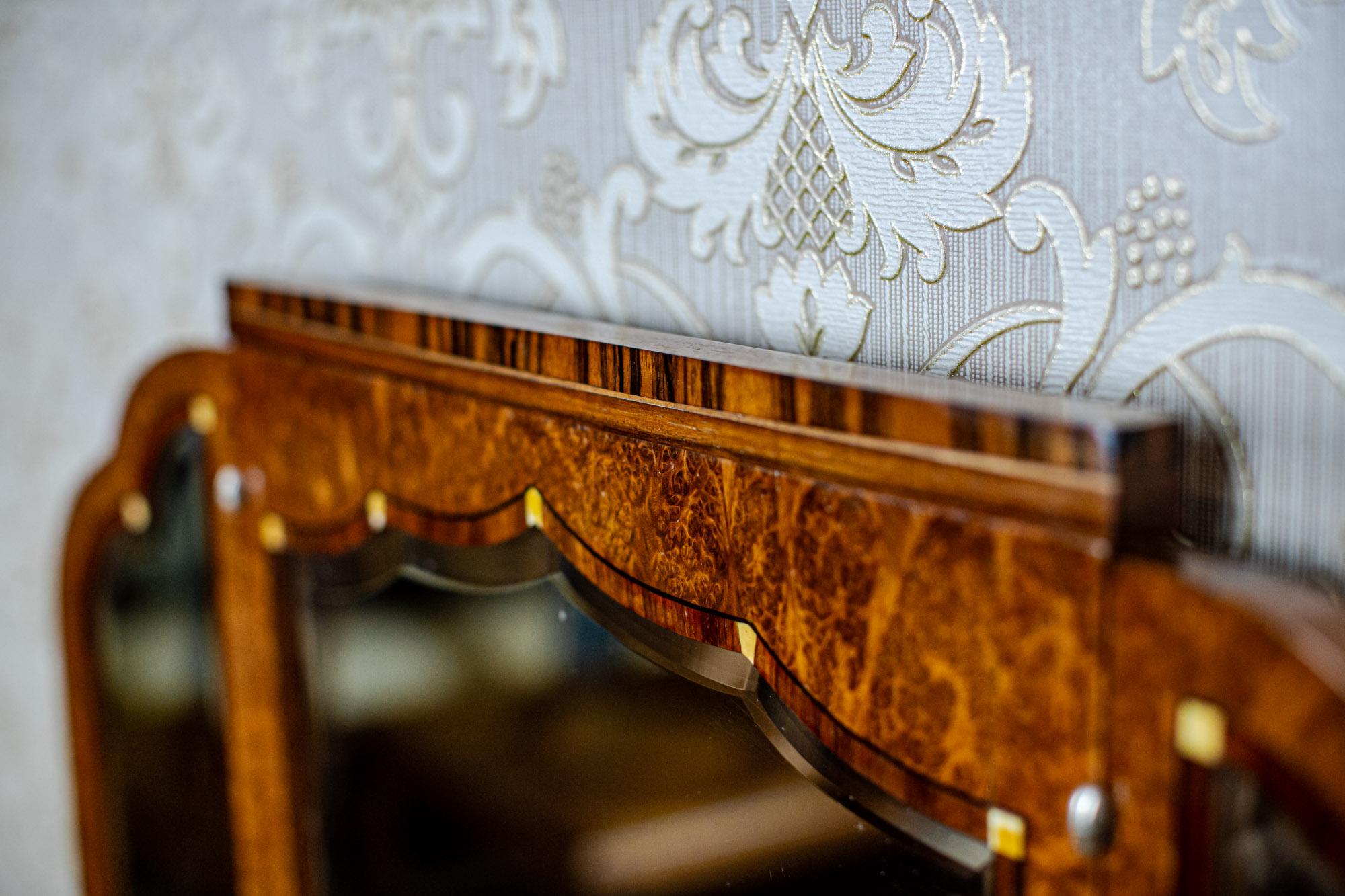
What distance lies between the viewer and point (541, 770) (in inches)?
18.0

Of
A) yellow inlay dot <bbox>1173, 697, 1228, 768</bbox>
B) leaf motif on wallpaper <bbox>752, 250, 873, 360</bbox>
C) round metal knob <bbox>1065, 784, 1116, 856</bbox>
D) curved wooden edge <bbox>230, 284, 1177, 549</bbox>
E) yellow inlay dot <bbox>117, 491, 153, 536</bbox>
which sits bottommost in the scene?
yellow inlay dot <bbox>117, 491, 153, 536</bbox>

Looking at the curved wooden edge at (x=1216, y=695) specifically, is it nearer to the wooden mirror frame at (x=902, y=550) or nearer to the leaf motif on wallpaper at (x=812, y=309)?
the wooden mirror frame at (x=902, y=550)

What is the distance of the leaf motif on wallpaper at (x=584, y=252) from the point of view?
1.40ft

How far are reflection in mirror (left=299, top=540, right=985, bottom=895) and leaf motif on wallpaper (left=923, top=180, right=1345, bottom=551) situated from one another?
0.39ft

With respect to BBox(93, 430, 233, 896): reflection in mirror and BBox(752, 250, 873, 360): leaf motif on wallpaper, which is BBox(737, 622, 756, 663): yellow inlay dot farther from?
BBox(93, 430, 233, 896): reflection in mirror

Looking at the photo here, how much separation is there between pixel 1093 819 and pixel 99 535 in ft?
2.09

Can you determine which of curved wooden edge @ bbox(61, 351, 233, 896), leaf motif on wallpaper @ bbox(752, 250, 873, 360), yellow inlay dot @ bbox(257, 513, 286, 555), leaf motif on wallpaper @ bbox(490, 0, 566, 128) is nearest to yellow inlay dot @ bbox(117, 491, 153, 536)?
curved wooden edge @ bbox(61, 351, 233, 896)

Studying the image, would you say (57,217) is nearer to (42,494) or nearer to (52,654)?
(42,494)

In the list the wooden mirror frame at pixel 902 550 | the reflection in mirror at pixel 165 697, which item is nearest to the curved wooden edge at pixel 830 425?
the wooden mirror frame at pixel 902 550

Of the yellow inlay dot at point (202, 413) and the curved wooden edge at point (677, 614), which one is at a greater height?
the yellow inlay dot at point (202, 413)

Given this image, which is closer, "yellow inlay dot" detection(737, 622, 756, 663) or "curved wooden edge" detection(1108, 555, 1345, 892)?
"curved wooden edge" detection(1108, 555, 1345, 892)

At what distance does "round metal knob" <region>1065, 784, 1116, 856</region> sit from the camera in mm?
239

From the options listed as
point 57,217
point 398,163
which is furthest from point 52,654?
point 398,163

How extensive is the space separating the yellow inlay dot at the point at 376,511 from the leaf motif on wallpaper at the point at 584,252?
103 mm
